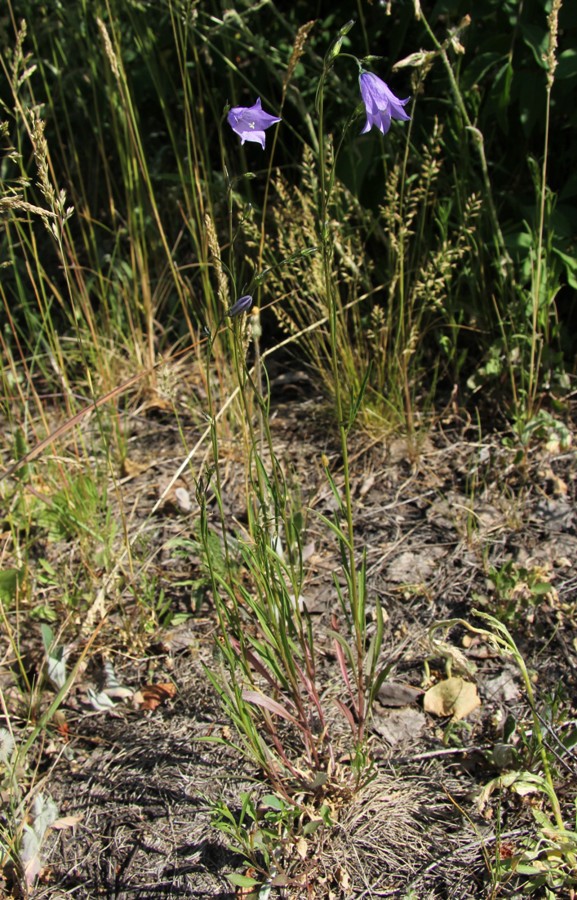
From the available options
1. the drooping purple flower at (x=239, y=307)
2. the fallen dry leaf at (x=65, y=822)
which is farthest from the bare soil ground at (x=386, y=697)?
the drooping purple flower at (x=239, y=307)

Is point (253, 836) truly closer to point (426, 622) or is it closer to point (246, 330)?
point (426, 622)

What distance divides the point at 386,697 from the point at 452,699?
0.47 ft

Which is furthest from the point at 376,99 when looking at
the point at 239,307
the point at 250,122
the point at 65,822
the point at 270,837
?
the point at 65,822

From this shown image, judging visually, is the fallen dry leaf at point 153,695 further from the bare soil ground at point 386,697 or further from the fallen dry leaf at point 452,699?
the fallen dry leaf at point 452,699

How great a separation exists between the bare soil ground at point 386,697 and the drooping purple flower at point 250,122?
108cm

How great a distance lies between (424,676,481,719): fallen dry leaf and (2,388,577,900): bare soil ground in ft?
0.07

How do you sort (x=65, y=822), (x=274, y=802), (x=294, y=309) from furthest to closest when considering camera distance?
1. (x=294, y=309)
2. (x=65, y=822)
3. (x=274, y=802)

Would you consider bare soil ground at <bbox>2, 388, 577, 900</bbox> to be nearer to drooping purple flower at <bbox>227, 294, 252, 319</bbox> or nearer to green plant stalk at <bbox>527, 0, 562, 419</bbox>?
green plant stalk at <bbox>527, 0, 562, 419</bbox>

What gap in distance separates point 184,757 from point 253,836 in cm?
30

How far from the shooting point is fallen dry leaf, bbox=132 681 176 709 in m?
1.85

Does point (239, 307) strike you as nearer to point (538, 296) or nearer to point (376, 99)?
point (376, 99)

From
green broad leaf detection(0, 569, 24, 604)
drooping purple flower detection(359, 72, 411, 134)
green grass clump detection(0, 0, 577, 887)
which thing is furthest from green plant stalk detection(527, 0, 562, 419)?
green broad leaf detection(0, 569, 24, 604)

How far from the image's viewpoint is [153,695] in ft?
6.11

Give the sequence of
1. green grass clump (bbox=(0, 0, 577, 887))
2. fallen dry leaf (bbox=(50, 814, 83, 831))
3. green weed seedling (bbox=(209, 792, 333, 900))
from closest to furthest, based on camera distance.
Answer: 1. green weed seedling (bbox=(209, 792, 333, 900))
2. fallen dry leaf (bbox=(50, 814, 83, 831))
3. green grass clump (bbox=(0, 0, 577, 887))
